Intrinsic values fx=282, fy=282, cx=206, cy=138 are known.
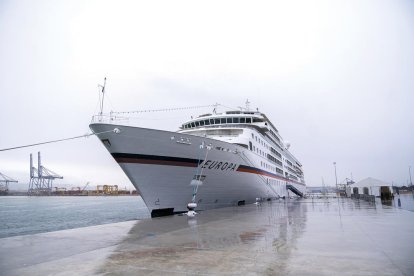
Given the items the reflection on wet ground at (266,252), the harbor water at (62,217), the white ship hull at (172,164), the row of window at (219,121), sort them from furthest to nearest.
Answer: the row of window at (219,121) < the harbor water at (62,217) < the white ship hull at (172,164) < the reflection on wet ground at (266,252)

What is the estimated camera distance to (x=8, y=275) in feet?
17.1

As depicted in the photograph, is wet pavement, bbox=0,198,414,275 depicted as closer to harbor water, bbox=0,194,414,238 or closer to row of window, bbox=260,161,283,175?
harbor water, bbox=0,194,414,238

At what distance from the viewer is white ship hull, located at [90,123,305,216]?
15719mm

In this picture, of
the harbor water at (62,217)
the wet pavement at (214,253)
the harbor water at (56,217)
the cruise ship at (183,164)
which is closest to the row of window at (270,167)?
the cruise ship at (183,164)

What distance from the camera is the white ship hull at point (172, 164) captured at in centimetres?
1572

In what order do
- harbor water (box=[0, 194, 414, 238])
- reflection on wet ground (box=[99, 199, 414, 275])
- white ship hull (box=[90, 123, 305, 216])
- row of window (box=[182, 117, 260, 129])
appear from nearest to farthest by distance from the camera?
reflection on wet ground (box=[99, 199, 414, 275]) < white ship hull (box=[90, 123, 305, 216]) < harbor water (box=[0, 194, 414, 238]) < row of window (box=[182, 117, 260, 129])

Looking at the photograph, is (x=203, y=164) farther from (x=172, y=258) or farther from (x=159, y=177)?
(x=172, y=258)

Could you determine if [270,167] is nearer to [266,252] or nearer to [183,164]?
[183,164]

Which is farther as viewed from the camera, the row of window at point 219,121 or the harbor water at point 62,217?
the row of window at point 219,121

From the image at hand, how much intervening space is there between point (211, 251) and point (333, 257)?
2.75 metres

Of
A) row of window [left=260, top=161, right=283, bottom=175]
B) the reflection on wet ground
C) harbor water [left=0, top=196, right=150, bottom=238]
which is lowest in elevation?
harbor water [left=0, top=196, right=150, bottom=238]

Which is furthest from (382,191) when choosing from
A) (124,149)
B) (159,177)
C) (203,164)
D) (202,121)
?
(124,149)

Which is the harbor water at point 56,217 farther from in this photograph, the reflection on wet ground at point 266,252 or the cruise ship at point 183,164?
the reflection on wet ground at point 266,252

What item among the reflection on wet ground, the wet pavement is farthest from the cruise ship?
the reflection on wet ground
